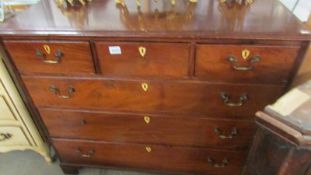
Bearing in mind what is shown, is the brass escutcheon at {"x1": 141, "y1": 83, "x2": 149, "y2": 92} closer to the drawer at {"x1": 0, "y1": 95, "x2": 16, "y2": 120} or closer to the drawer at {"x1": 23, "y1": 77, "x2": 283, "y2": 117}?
the drawer at {"x1": 23, "y1": 77, "x2": 283, "y2": 117}

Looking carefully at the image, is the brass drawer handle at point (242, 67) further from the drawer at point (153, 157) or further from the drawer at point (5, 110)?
the drawer at point (5, 110)

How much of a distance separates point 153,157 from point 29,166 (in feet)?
2.93

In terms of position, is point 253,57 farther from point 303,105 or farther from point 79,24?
point 79,24

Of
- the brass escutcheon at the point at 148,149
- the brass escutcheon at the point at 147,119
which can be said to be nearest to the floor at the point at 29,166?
the brass escutcheon at the point at 148,149

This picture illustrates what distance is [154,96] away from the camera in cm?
110

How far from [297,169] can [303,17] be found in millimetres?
705

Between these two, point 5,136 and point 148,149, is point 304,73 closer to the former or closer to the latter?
point 148,149

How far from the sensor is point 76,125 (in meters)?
1.29

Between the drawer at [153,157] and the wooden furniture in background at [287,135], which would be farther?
the drawer at [153,157]

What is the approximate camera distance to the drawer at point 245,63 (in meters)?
0.89

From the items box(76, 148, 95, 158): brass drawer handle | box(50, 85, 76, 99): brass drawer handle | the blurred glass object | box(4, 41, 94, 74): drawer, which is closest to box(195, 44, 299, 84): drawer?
box(4, 41, 94, 74): drawer

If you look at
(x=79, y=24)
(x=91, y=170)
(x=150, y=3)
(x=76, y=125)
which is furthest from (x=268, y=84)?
(x=91, y=170)

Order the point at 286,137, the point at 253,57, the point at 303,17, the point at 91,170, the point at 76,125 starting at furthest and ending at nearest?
1. the point at 91,170
2. the point at 76,125
3. the point at 303,17
4. the point at 253,57
5. the point at 286,137

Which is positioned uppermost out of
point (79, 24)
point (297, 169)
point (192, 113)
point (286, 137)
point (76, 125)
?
point (79, 24)
